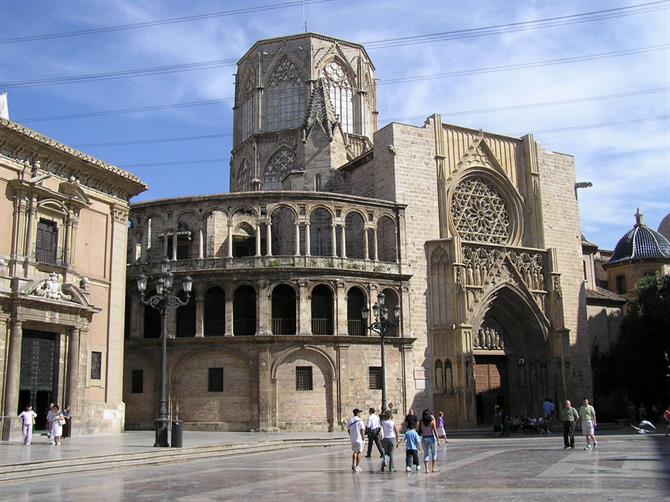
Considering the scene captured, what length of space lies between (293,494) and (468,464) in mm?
6766

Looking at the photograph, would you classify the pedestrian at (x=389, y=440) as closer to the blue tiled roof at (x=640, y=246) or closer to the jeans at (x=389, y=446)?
the jeans at (x=389, y=446)

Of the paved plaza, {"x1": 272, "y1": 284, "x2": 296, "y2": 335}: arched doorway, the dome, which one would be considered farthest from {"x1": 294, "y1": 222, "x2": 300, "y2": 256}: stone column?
the dome

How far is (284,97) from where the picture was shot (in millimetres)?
50562

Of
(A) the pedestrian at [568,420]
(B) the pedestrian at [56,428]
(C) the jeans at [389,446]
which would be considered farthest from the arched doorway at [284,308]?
(C) the jeans at [389,446]

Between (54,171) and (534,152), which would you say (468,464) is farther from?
(534,152)

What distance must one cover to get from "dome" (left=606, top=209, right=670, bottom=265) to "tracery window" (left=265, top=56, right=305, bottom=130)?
88.3ft

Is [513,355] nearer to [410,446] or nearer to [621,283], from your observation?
[621,283]

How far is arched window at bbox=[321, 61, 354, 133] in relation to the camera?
50094 mm

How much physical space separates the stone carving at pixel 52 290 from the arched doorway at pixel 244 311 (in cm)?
1021

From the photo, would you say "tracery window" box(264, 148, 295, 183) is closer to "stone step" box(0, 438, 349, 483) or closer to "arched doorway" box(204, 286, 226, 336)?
"arched doorway" box(204, 286, 226, 336)

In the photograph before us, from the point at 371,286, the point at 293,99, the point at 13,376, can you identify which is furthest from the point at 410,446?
the point at 293,99

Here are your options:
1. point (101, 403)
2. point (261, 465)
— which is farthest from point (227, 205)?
point (261, 465)

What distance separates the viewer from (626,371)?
41.4 m

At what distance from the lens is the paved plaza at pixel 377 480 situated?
41.5 feet
